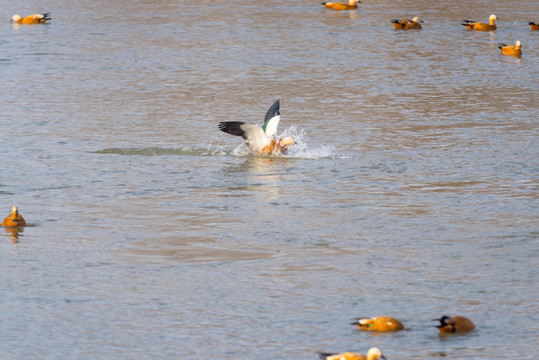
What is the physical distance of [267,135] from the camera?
15.4 m

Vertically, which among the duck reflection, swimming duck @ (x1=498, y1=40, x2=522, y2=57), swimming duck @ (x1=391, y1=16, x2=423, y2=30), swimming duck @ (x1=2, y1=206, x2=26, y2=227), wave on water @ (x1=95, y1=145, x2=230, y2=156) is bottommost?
the duck reflection

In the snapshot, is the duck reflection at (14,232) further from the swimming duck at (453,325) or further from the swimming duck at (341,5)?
the swimming duck at (341,5)

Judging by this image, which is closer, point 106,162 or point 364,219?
point 364,219

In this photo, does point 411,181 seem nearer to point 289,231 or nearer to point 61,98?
point 289,231

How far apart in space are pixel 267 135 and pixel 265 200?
2673mm

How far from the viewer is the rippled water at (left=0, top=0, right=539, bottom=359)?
874 centimetres

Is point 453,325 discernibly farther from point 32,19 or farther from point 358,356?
point 32,19

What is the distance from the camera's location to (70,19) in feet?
102

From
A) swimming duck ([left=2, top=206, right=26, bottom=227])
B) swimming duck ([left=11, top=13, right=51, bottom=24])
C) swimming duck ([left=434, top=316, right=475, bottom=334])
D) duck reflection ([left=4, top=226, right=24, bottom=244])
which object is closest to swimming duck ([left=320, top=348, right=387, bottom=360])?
swimming duck ([left=434, top=316, right=475, bottom=334])

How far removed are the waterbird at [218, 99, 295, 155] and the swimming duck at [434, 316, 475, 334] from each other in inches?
276

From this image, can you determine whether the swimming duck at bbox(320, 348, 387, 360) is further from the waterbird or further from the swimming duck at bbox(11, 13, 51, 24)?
the swimming duck at bbox(11, 13, 51, 24)

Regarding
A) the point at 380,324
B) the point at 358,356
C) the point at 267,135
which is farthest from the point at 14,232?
the point at 358,356

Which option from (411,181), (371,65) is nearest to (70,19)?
(371,65)

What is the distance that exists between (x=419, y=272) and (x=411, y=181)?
3.81 m
